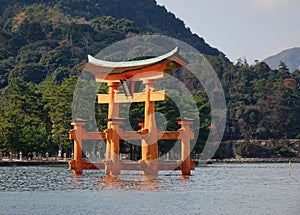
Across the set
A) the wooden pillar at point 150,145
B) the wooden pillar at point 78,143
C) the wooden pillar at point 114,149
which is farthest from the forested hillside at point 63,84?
the wooden pillar at point 150,145

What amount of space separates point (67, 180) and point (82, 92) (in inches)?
997

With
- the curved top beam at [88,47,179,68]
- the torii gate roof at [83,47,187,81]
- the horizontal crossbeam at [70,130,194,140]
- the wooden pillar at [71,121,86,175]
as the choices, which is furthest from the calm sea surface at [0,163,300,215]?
the curved top beam at [88,47,179,68]

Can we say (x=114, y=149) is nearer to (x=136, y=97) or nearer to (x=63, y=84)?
(x=136, y=97)

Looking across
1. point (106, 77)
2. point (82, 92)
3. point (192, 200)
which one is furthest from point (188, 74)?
point (192, 200)

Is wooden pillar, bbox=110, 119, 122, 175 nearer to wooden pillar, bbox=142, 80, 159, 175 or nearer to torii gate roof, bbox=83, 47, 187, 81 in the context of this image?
wooden pillar, bbox=142, 80, 159, 175

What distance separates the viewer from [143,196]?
2984cm

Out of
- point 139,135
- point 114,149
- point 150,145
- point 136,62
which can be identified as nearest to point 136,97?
point 136,62

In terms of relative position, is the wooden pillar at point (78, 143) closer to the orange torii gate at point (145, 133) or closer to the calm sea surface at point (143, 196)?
the orange torii gate at point (145, 133)

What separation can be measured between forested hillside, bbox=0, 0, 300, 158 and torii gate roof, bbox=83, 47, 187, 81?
19039 mm

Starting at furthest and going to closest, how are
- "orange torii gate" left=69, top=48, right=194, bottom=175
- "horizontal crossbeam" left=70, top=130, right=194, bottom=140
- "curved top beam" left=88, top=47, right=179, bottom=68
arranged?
"horizontal crossbeam" left=70, top=130, right=194, bottom=140, "orange torii gate" left=69, top=48, right=194, bottom=175, "curved top beam" left=88, top=47, right=179, bottom=68

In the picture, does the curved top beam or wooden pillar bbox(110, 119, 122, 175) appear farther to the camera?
wooden pillar bbox(110, 119, 122, 175)

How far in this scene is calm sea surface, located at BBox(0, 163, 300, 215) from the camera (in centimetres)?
2597

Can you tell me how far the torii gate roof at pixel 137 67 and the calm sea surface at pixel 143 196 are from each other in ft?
17.0

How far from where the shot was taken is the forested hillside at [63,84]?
2473 inches
